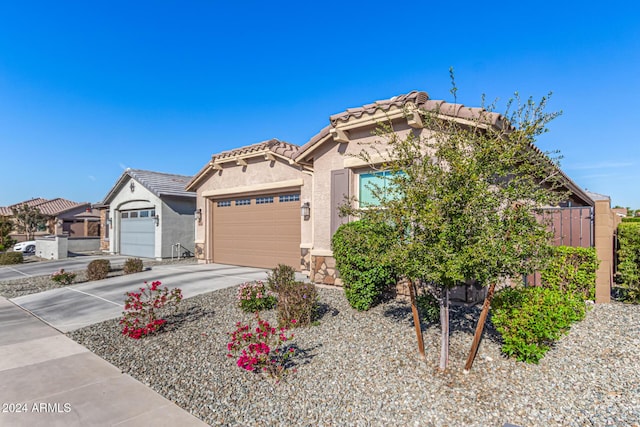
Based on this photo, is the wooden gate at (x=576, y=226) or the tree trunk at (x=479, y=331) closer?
the tree trunk at (x=479, y=331)

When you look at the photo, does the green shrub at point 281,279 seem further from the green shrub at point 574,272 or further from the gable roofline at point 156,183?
the gable roofline at point 156,183

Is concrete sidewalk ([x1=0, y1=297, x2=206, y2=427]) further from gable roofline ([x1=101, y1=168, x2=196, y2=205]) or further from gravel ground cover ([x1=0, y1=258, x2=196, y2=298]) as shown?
gable roofline ([x1=101, y1=168, x2=196, y2=205])

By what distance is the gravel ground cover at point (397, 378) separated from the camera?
3357 millimetres

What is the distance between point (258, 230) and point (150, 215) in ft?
27.3

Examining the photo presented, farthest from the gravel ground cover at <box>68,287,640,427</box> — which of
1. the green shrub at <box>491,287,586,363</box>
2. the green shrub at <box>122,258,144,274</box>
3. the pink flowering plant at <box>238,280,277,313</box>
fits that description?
the green shrub at <box>122,258,144,274</box>

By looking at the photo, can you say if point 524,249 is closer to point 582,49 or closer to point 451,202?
point 451,202

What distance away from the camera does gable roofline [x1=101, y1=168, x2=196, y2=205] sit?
55.9 feet

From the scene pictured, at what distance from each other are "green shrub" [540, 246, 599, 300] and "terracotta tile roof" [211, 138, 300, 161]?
23.8 feet

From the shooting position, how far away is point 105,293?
929cm

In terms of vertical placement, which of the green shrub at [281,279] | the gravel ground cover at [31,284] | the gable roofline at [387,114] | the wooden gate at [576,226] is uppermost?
the gable roofline at [387,114]

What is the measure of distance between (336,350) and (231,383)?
4.85 ft

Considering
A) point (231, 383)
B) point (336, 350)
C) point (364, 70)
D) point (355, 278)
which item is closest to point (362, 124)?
point (355, 278)

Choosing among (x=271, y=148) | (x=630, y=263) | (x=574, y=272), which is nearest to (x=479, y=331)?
(x=574, y=272)

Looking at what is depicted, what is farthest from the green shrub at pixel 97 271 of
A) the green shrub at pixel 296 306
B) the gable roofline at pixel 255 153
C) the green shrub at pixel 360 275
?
the green shrub at pixel 360 275
